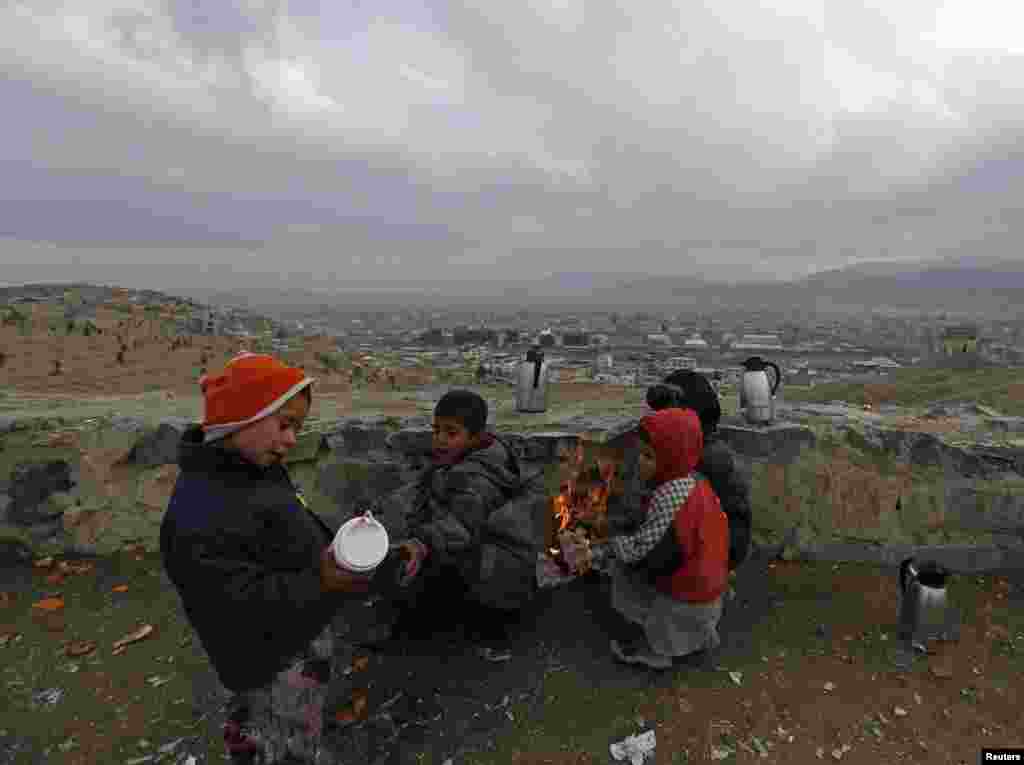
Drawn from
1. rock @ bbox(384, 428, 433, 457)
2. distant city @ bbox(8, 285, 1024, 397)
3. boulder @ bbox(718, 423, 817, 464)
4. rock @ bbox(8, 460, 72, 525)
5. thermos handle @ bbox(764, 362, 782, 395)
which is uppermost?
thermos handle @ bbox(764, 362, 782, 395)

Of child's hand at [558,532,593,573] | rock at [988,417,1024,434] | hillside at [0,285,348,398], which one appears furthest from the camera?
hillside at [0,285,348,398]

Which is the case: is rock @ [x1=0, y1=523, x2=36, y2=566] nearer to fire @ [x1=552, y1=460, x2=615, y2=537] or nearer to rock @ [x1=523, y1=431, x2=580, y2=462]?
rock @ [x1=523, y1=431, x2=580, y2=462]

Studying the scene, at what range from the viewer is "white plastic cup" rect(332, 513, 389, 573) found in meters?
1.73

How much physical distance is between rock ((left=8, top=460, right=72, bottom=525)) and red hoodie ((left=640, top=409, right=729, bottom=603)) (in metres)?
4.38

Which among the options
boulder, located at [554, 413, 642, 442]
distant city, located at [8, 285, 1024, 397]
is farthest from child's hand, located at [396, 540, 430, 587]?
distant city, located at [8, 285, 1024, 397]

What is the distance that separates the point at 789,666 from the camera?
3.17 meters

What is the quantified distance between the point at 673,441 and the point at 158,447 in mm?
3864

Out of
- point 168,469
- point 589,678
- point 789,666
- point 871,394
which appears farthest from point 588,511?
point 871,394

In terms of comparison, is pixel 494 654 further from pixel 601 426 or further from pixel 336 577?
pixel 336 577

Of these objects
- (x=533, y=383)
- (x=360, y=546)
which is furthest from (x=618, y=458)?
(x=360, y=546)

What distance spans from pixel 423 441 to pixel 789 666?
104 inches

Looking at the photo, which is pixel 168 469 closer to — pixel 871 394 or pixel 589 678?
pixel 589 678

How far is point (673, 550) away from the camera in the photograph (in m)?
2.80

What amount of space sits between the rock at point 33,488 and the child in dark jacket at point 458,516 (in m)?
3.02
